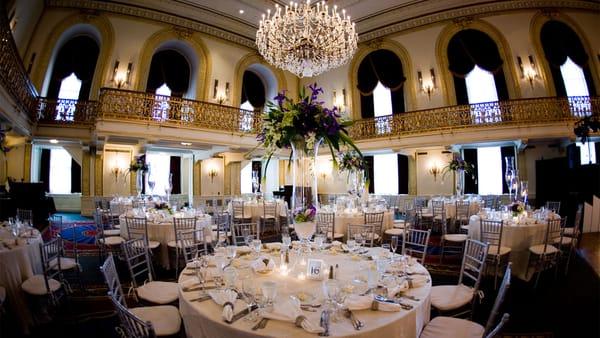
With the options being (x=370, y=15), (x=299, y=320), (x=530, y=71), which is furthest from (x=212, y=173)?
(x=530, y=71)

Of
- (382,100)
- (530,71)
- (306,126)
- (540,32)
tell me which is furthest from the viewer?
(382,100)

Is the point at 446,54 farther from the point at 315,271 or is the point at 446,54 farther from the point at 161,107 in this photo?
the point at 315,271

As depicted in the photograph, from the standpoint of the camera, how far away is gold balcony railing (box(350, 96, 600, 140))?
949cm

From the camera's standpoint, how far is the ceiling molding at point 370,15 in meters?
10.5

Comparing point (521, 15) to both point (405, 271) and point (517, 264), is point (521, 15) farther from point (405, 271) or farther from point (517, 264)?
point (405, 271)

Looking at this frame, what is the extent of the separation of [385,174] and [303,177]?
37.5 ft

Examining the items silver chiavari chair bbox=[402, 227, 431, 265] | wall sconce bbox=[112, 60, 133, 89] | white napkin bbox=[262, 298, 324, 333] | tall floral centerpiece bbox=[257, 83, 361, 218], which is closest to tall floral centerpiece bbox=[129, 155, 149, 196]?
wall sconce bbox=[112, 60, 133, 89]

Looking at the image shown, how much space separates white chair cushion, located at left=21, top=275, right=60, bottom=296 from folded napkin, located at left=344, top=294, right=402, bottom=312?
127 inches

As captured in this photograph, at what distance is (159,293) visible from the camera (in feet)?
8.95

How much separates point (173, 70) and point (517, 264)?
13113 mm

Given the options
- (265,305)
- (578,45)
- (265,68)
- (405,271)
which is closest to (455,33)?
(578,45)

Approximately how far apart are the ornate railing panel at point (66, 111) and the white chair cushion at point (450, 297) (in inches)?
439

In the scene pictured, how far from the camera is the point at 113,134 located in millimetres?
8086

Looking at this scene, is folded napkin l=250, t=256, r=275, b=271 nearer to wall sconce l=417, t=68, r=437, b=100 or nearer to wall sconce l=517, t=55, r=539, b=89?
wall sconce l=417, t=68, r=437, b=100
